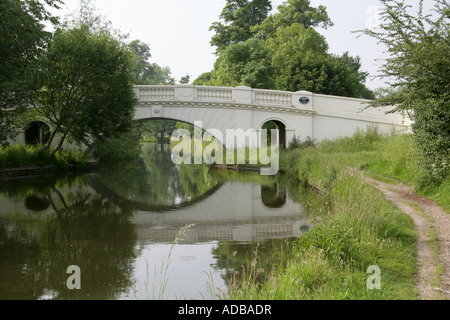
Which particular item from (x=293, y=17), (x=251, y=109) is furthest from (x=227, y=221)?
(x=293, y=17)

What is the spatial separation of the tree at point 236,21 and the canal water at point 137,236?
28.3 meters

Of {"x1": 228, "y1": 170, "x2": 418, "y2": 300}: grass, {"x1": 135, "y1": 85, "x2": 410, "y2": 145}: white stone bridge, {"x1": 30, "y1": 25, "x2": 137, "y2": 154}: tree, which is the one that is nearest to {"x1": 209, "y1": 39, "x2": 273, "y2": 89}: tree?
{"x1": 135, "y1": 85, "x2": 410, "y2": 145}: white stone bridge

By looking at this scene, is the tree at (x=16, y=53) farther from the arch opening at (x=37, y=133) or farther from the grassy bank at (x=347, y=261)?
the grassy bank at (x=347, y=261)

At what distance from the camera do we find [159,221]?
29.8 feet

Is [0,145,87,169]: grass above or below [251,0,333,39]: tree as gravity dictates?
below

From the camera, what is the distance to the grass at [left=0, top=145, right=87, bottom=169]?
17.1 m

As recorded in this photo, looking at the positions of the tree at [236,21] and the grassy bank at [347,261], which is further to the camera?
the tree at [236,21]

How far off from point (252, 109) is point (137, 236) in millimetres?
16486

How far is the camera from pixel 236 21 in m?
40.2

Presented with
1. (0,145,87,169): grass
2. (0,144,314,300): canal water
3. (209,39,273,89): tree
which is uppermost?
(209,39,273,89): tree

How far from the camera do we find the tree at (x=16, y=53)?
541 inches

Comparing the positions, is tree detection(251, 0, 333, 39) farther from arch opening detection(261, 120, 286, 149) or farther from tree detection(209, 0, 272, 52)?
arch opening detection(261, 120, 286, 149)

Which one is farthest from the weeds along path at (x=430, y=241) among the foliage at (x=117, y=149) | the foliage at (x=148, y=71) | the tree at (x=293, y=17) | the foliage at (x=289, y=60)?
the foliage at (x=148, y=71)

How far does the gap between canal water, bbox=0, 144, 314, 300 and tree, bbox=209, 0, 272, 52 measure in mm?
28307
